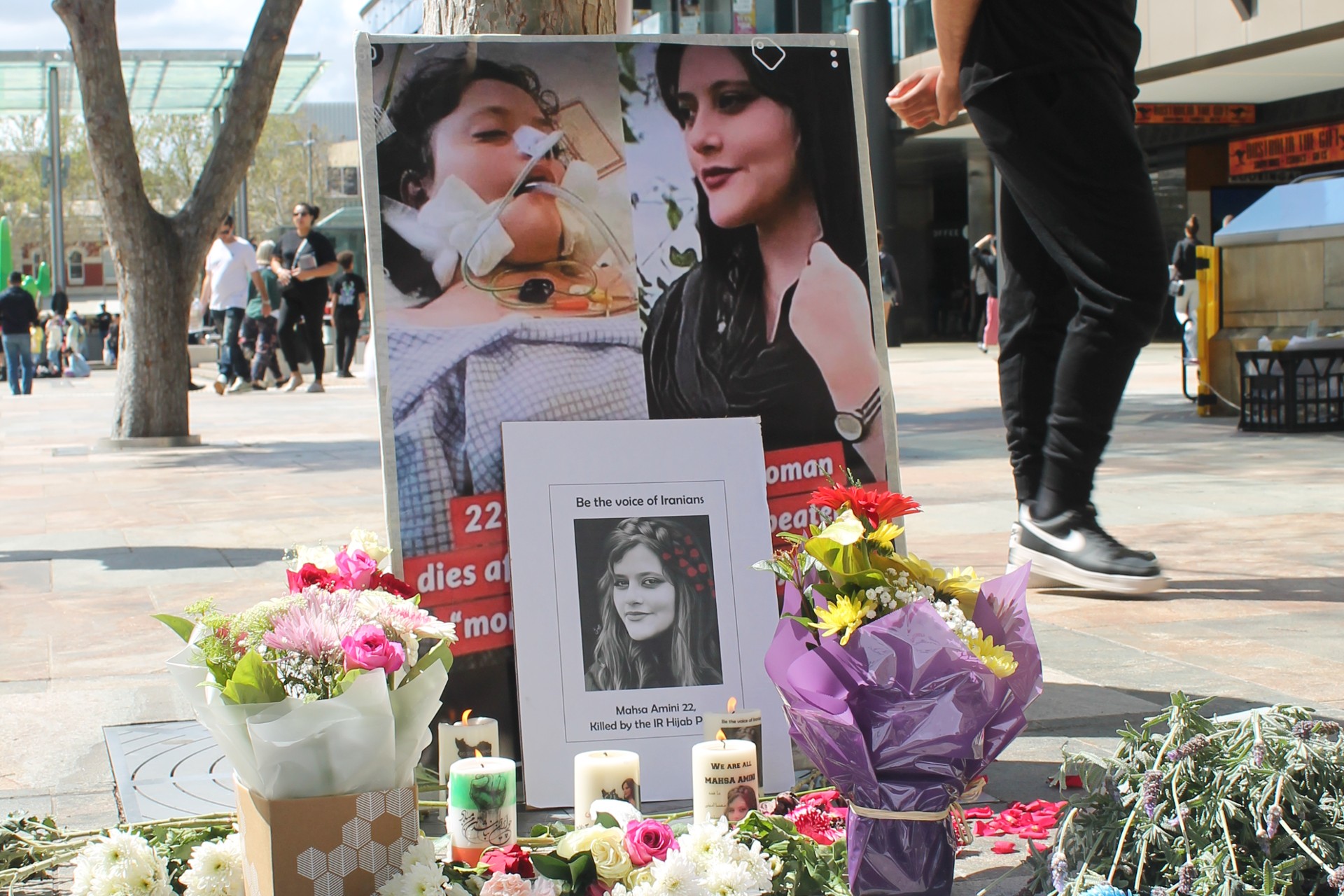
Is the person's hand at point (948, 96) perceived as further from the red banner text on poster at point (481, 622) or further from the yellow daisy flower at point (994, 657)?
the yellow daisy flower at point (994, 657)

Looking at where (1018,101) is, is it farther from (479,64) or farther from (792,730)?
(792,730)

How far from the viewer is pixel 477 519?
282 cm

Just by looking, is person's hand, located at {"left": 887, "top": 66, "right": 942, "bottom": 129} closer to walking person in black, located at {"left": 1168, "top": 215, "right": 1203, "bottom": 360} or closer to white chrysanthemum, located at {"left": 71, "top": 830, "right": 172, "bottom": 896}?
white chrysanthemum, located at {"left": 71, "top": 830, "right": 172, "bottom": 896}

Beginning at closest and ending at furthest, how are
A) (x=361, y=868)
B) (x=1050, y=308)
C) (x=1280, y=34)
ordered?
(x=361, y=868), (x=1050, y=308), (x=1280, y=34)

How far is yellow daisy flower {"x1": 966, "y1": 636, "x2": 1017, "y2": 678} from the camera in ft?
6.70

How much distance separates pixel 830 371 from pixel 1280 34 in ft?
64.3

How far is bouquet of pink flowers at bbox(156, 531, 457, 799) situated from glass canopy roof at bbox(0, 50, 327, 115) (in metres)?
26.6

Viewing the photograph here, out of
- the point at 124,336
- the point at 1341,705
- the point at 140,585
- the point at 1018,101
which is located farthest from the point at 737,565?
the point at 124,336

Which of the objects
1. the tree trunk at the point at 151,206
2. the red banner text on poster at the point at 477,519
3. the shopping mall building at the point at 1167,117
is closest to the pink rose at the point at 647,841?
the red banner text on poster at the point at 477,519

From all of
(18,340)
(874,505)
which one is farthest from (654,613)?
(18,340)

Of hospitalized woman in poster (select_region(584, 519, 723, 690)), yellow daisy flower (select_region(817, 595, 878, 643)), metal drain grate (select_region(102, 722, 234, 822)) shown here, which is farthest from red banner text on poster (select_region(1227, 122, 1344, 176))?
yellow daisy flower (select_region(817, 595, 878, 643))

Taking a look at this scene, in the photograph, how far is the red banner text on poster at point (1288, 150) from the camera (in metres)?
25.0

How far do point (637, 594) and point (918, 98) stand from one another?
209 centimetres

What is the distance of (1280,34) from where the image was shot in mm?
20078
